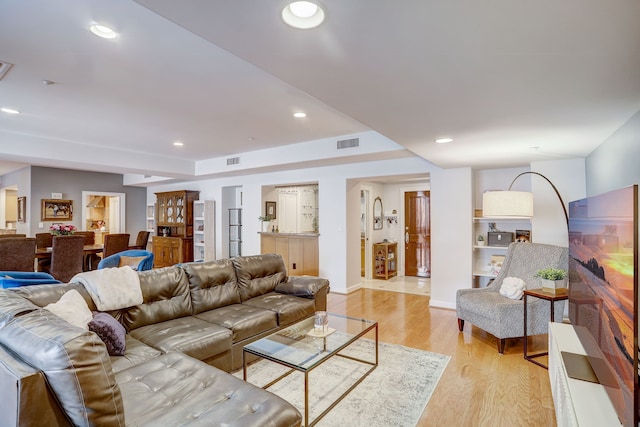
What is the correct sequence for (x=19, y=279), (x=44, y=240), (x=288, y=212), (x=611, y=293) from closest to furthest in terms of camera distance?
(x=611, y=293), (x=19, y=279), (x=44, y=240), (x=288, y=212)

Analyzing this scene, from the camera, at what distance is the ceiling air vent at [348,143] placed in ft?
15.1

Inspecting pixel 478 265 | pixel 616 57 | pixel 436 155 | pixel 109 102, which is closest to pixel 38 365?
pixel 616 57

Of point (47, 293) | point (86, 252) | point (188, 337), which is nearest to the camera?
point (47, 293)

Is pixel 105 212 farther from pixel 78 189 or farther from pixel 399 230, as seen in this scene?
pixel 399 230

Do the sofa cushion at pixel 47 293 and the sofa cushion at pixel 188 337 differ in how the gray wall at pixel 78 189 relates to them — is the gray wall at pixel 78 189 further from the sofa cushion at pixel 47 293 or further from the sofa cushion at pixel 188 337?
the sofa cushion at pixel 188 337

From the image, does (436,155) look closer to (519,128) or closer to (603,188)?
(519,128)

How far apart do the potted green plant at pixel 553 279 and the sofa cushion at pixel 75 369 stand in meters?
3.60

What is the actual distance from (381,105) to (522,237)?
3.64 m

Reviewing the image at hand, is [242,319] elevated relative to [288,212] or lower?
lower

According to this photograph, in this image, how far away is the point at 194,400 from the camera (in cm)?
158

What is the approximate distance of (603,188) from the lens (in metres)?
3.05

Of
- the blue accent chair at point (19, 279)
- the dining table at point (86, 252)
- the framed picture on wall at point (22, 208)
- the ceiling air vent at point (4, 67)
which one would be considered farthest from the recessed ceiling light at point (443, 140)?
the framed picture on wall at point (22, 208)

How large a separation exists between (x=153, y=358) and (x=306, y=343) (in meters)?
1.08

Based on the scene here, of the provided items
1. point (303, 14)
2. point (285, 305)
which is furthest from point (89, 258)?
point (303, 14)
